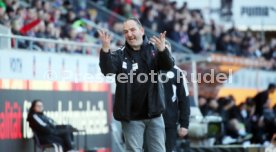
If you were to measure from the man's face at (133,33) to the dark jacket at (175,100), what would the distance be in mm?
1898

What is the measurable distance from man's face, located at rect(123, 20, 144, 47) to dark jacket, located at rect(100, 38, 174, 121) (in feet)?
0.41

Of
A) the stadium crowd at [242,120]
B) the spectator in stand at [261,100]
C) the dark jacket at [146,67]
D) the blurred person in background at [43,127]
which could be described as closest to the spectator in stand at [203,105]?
the stadium crowd at [242,120]

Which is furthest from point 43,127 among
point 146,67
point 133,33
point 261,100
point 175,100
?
point 261,100

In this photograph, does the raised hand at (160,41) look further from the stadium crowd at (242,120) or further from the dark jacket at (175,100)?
the stadium crowd at (242,120)

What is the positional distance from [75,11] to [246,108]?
5.28 m

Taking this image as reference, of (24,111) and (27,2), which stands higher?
(27,2)

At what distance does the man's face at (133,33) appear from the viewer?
10.2 metres

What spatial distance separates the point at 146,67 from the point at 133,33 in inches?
19.3

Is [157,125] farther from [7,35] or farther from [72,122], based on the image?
[72,122]

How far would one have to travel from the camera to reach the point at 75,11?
2466cm

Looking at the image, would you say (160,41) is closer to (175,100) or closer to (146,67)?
(146,67)

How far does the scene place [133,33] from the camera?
10250 millimetres

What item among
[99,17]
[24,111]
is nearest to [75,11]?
[99,17]

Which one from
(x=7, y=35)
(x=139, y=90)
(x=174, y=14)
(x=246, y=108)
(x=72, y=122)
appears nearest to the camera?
(x=139, y=90)
